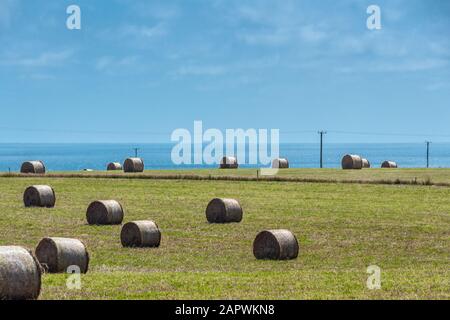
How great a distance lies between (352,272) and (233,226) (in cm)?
1558

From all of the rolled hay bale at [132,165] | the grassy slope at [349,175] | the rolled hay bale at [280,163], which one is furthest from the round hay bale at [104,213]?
the rolled hay bale at [280,163]

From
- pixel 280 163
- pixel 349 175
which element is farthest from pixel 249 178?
pixel 280 163

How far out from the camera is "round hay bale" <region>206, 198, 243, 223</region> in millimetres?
38281

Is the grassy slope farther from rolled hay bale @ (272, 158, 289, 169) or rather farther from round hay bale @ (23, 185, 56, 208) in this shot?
round hay bale @ (23, 185, 56, 208)

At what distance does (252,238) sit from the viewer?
32406 millimetres

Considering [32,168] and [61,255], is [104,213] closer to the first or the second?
A: [61,255]

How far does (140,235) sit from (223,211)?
363 inches

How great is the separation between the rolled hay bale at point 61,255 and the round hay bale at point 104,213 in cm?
1511

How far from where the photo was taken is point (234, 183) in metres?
63.7

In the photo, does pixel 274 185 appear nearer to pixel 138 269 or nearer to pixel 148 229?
pixel 148 229

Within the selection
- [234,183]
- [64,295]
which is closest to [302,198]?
[234,183]

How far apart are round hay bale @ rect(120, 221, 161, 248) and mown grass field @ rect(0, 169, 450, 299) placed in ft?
1.96

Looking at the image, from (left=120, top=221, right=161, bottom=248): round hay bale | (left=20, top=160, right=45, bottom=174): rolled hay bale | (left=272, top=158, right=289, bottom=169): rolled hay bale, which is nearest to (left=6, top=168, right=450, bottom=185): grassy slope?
(left=20, top=160, right=45, bottom=174): rolled hay bale

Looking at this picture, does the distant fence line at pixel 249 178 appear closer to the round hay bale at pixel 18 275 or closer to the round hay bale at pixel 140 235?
the round hay bale at pixel 140 235
